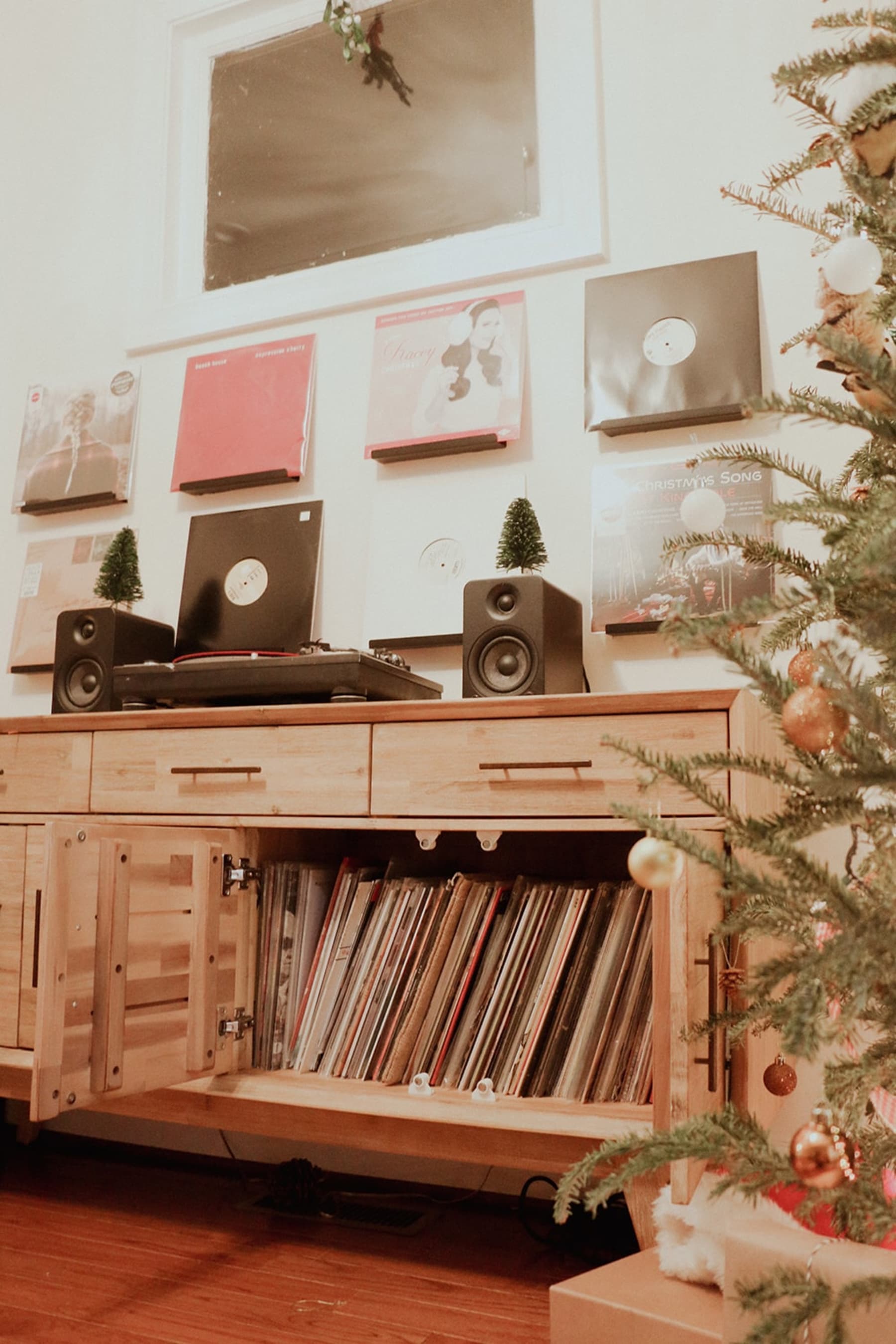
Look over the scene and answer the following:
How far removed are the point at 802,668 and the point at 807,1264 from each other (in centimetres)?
49

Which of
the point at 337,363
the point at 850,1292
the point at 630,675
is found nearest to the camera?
the point at 850,1292

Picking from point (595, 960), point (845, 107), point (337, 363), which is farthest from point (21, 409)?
point (845, 107)

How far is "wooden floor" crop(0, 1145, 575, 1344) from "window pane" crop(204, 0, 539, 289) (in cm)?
186

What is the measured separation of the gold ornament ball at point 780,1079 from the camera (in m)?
1.30

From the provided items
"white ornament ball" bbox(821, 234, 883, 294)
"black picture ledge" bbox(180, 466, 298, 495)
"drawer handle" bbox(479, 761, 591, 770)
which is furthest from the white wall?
"white ornament ball" bbox(821, 234, 883, 294)

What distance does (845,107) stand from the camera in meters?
0.82

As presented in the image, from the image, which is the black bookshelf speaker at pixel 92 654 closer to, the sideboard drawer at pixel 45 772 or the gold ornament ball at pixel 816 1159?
the sideboard drawer at pixel 45 772

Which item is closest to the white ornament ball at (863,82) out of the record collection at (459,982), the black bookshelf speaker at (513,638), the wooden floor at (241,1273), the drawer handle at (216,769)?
the black bookshelf speaker at (513,638)

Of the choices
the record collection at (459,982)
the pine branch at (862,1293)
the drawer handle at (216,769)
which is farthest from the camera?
the drawer handle at (216,769)

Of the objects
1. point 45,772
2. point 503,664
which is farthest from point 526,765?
point 45,772

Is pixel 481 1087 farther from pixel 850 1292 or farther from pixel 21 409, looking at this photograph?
pixel 21 409

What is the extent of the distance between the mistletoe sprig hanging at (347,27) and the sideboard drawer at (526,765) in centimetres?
158

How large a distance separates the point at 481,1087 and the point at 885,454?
1.09 m

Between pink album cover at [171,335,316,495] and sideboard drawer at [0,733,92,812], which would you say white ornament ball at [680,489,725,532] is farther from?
pink album cover at [171,335,316,495]
